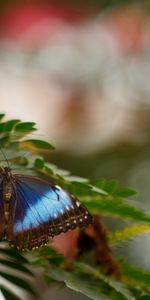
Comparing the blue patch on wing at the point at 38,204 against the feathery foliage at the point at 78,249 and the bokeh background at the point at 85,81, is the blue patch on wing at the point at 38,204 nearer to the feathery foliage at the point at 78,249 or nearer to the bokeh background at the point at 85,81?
the feathery foliage at the point at 78,249

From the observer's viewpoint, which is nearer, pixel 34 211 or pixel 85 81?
pixel 34 211

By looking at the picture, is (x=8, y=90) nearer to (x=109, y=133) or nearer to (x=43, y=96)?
(x=43, y=96)

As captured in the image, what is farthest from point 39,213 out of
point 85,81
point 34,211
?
point 85,81

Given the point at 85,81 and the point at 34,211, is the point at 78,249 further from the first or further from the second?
the point at 85,81

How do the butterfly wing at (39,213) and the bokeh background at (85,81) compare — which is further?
the bokeh background at (85,81)

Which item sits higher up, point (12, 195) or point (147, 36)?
point (147, 36)

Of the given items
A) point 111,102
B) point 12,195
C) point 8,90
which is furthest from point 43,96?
point 12,195

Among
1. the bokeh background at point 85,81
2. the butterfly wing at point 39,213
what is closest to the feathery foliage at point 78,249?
the butterfly wing at point 39,213
